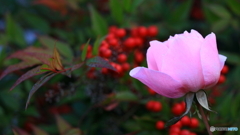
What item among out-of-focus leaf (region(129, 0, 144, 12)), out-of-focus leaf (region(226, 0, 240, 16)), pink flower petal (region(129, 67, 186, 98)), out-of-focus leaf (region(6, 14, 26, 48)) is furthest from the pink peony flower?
out-of-focus leaf (region(6, 14, 26, 48))

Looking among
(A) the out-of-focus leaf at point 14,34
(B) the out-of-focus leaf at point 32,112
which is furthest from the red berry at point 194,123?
(A) the out-of-focus leaf at point 14,34

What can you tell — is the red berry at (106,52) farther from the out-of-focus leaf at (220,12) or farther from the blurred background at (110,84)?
the out-of-focus leaf at (220,12)

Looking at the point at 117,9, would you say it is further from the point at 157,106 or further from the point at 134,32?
the point at 157,106

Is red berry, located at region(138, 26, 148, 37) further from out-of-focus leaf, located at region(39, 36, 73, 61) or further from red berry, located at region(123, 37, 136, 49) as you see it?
out-of-focus leaf, located at region(39, 36, 73, 61)

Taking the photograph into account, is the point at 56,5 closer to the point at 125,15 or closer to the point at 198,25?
the point at 125,15

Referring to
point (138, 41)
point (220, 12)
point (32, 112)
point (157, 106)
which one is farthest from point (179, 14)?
point (32, 112)

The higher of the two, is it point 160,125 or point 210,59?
point 210,59
